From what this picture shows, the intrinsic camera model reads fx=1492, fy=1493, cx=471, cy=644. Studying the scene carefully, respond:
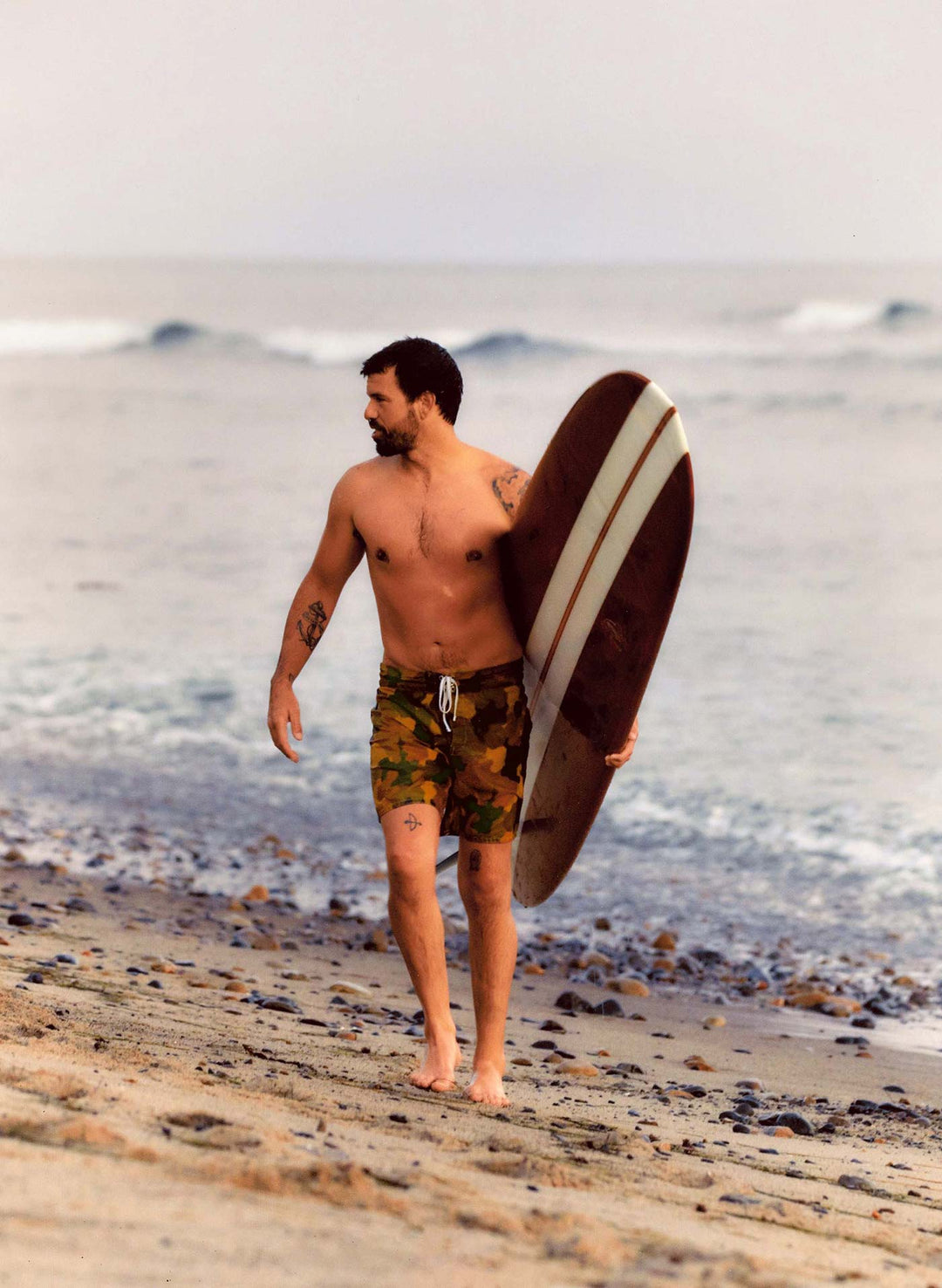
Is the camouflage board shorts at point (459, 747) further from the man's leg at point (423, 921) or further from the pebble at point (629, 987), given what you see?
the pebble at point (629, 987)

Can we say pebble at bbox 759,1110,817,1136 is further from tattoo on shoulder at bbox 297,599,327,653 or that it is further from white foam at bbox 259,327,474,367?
white foam at bbox 259,327,474,367

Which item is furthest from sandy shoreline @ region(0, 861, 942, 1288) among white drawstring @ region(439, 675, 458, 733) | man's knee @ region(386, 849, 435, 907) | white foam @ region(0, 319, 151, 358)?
white foam @ region(0, 319, 151, 358)

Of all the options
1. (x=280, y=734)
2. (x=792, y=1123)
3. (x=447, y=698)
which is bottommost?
(x=792, y=1123)

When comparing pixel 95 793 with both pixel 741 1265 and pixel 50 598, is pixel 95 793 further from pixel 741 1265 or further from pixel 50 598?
pixel 50 598

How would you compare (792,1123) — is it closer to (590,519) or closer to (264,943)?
(590,519)

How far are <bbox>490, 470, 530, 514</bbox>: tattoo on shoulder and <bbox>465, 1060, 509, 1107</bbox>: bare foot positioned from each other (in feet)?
4.79

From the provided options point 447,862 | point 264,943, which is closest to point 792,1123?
point 447,862

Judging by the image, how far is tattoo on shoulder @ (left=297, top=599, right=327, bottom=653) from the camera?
13.5 ft

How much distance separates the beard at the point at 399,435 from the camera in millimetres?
3904

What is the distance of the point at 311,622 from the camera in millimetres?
4133

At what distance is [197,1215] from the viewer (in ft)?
7.45

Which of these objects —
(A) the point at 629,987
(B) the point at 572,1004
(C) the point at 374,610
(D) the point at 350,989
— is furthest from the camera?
(C) the point at 374,610

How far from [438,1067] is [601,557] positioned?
1.44 metres

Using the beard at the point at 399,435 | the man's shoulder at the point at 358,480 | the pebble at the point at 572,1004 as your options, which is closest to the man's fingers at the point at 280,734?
the man's shoulder at the point at 358,480
